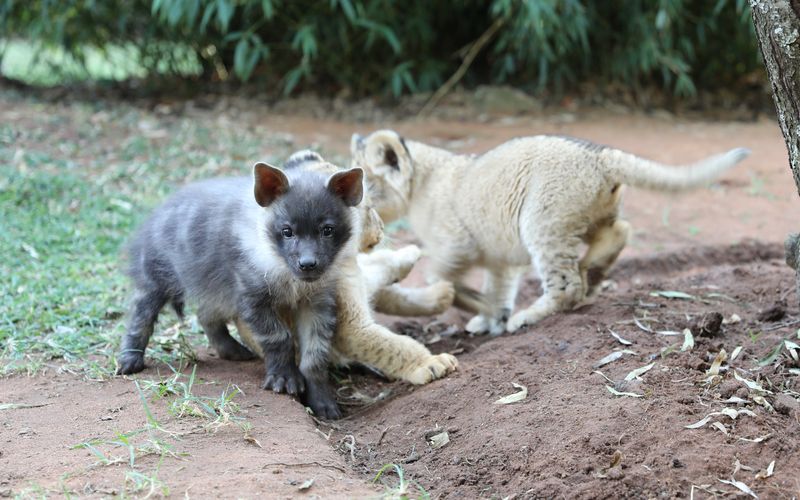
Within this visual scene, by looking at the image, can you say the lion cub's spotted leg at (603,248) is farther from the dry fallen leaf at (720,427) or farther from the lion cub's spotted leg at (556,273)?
the dry fallen leaf at (720,427)

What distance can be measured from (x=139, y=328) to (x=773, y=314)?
361 cm

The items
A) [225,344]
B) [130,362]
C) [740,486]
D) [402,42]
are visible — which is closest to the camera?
[740,486]


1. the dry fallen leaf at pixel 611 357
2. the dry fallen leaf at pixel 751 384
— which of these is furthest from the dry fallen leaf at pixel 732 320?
the dry fallen leaf at pixel 751 384

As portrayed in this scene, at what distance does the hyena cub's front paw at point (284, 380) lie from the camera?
4.87 meters

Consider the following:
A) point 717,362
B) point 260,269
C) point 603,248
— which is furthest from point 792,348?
point 260,269

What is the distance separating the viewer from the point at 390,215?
7.08 metres

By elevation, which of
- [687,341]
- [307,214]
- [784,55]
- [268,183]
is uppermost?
[784,55]

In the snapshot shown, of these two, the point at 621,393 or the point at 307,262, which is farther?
the point at 307,262

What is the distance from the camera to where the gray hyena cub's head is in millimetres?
4652

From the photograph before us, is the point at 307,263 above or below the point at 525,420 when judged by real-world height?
above

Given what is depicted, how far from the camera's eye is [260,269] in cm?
479

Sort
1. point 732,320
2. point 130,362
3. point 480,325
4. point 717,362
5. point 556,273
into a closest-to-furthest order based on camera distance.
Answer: point 717,362 → point 130,362 → point 732,320 → point 556,273 → point 480,325

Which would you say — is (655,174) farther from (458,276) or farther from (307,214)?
(307,214)

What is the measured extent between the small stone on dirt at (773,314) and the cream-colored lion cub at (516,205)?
90 cm
